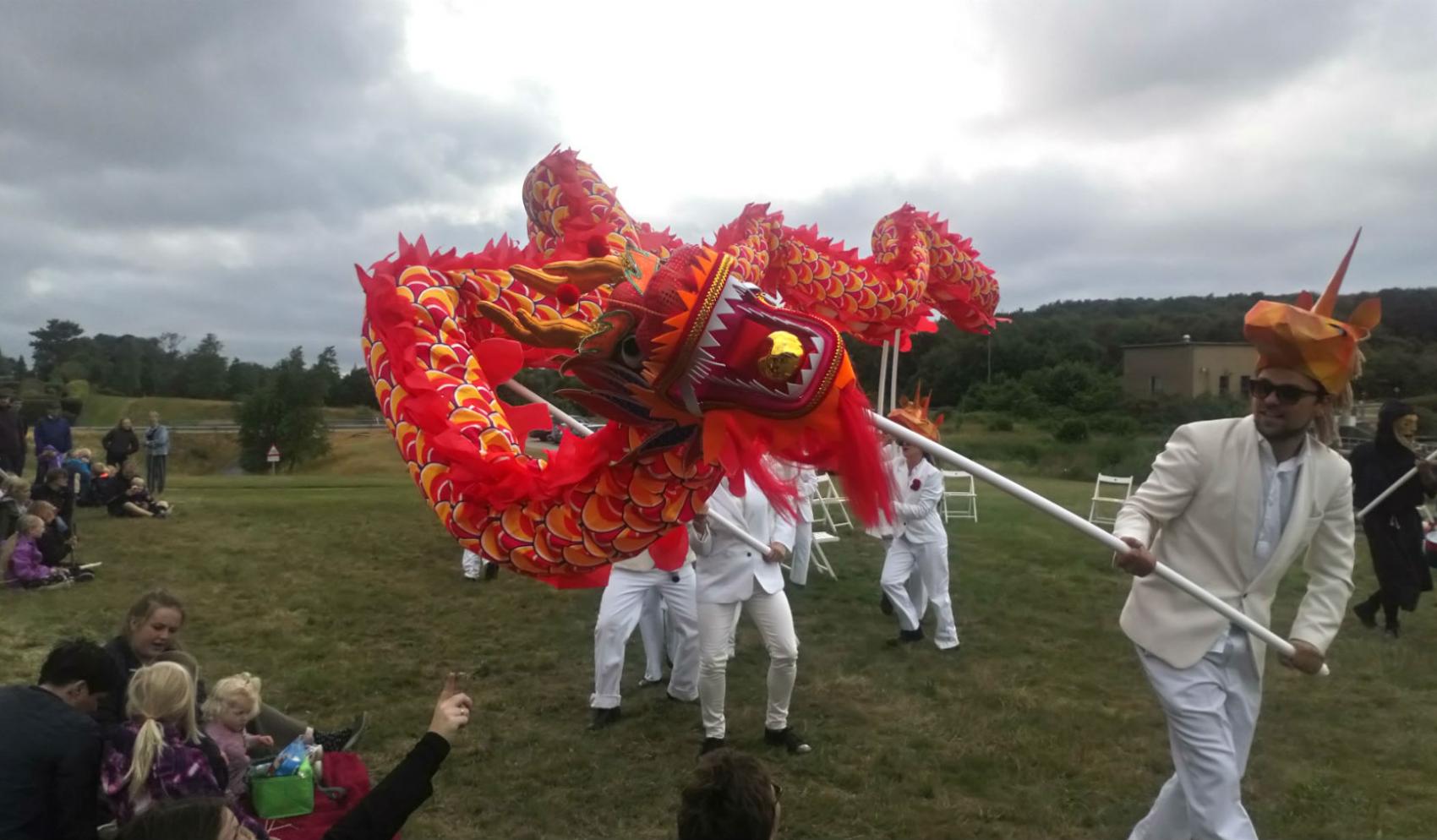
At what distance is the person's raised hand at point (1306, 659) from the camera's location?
3033 millimetres

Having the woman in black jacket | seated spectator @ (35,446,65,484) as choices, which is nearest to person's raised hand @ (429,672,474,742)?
seated spectator @ (35,446,65,484)

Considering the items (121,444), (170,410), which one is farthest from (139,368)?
(121,444)

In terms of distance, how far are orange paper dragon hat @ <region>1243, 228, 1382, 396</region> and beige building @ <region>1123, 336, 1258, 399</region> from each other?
92.9 ft

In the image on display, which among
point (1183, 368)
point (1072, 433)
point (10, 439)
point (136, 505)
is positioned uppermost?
point (1183, 368)

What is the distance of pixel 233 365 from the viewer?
158 feet

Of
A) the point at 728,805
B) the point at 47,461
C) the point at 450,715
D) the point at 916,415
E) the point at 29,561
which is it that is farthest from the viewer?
the point at 47,461

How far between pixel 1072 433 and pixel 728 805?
27344 millimetres

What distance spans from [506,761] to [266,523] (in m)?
8.77

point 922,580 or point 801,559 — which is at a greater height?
point 922,580

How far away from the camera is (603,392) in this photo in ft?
8.11

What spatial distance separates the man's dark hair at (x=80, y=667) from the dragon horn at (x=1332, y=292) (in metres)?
4.24

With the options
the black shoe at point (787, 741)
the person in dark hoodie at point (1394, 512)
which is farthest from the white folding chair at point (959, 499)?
the black shoe at point (787, 741)

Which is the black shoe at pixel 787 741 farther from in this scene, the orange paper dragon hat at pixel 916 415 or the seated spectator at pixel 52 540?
the seated spectator at pixel 52 540

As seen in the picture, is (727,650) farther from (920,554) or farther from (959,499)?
(959,499)
